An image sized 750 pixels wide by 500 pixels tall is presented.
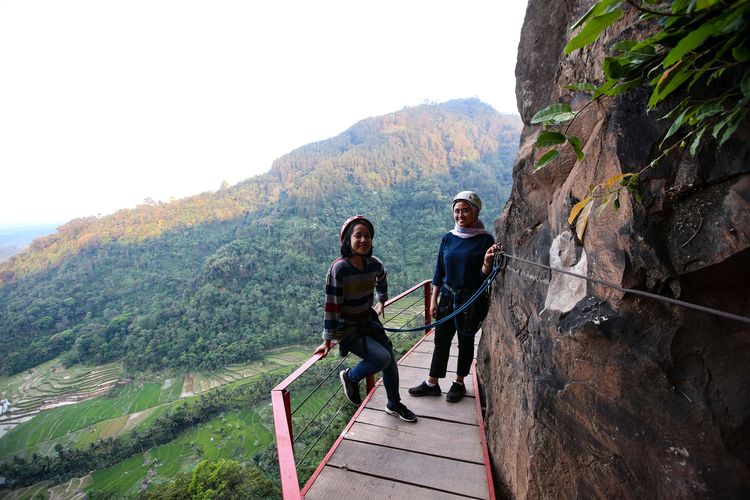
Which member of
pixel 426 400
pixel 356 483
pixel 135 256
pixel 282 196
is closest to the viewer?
pixel 356 483

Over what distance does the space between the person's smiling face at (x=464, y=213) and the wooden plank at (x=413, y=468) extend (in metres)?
1.64

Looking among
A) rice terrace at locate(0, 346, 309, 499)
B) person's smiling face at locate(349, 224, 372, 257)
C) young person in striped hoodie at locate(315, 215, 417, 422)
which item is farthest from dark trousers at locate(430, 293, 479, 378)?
rice terrace at locate(0, 346, 309, 499)

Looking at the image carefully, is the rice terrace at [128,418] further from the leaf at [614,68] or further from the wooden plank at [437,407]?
the leaf at [614,68]

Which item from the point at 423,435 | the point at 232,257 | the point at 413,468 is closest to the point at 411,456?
the point at 413,468

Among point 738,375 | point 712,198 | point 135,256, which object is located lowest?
point 135,256

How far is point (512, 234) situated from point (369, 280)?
3.32 ft

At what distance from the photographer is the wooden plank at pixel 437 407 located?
2.86 meters

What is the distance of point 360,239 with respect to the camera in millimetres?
Answer: 2283

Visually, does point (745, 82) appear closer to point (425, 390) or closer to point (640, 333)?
point (640, 333)

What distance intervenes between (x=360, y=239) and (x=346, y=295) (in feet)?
1.23

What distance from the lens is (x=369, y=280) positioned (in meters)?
2.37

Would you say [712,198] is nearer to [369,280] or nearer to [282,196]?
[369,280]

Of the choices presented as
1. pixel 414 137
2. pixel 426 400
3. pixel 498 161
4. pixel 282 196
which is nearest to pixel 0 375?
pixel 282 196

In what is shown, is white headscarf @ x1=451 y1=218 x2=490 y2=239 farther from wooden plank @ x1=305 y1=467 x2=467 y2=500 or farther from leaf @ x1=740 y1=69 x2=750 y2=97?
leaf @ x1=740 y1=69 x2=750 y2=97
